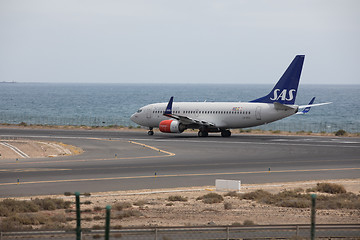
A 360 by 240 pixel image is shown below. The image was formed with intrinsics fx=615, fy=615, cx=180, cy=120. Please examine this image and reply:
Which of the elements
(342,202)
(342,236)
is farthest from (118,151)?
(342,236)

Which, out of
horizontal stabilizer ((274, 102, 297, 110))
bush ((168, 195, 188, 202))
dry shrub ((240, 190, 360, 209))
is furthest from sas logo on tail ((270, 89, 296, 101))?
bush ((168, 195, 188, 202))

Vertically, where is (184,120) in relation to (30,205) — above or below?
above

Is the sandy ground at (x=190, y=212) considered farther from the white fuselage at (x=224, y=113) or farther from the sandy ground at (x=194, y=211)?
the white fuselage at (x=224, y=113)

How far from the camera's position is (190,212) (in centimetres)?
2352

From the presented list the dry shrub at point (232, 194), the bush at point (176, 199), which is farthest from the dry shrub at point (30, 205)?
the dry shrub at point (232, 194)

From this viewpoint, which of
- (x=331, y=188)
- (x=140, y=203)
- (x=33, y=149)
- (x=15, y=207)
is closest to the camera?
(x=15, y=207)

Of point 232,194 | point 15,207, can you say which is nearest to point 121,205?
point 15,207

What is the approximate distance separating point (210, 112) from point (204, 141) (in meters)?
5.57

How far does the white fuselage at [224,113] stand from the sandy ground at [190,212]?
97.1 ft

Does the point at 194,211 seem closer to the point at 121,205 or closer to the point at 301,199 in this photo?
the point at 121,205

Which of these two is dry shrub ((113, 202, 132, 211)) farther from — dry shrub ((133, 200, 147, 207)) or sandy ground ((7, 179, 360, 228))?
dry shrub ((133, 200, 147, 207))

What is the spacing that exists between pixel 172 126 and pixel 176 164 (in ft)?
70.9

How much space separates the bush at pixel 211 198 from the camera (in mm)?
26031

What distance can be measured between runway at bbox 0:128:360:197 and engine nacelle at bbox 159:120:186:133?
225 cm
